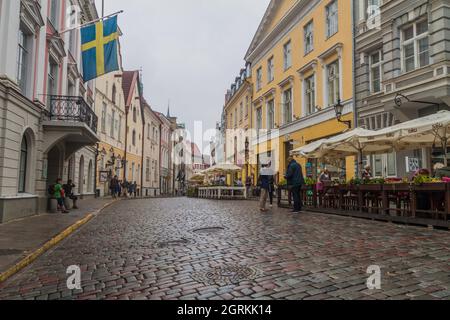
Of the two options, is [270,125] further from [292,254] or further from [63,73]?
[292,254]

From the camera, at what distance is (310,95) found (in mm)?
22656

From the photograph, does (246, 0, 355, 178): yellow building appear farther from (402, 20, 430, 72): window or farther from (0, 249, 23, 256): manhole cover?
(0, 249, 23, 256): manhole cover

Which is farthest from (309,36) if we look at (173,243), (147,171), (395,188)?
(147,171)

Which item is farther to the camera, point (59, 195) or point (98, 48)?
point (98, 48)

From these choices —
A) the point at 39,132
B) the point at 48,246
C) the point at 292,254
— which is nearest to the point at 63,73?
the point at 39,132

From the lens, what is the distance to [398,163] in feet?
49.7

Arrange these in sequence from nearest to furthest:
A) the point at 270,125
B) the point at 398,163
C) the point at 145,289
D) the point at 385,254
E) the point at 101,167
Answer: the point at 145,289
the point at 385,254
the point at 398,163
the point at 101,167
the point at 270,125

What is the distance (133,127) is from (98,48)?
26274 mm

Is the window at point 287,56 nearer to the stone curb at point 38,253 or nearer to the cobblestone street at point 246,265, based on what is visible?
the cobblestone street at point 246,265

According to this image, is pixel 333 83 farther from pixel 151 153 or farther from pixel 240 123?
pixel 151 153

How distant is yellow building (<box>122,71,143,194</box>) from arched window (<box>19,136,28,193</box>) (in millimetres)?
22367

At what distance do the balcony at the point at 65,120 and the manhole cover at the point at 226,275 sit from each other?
36.1 feet

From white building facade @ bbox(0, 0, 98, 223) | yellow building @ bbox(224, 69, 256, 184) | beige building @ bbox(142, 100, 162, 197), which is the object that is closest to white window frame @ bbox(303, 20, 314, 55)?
yellow building @ bbox(224, 69, 256, 184)
